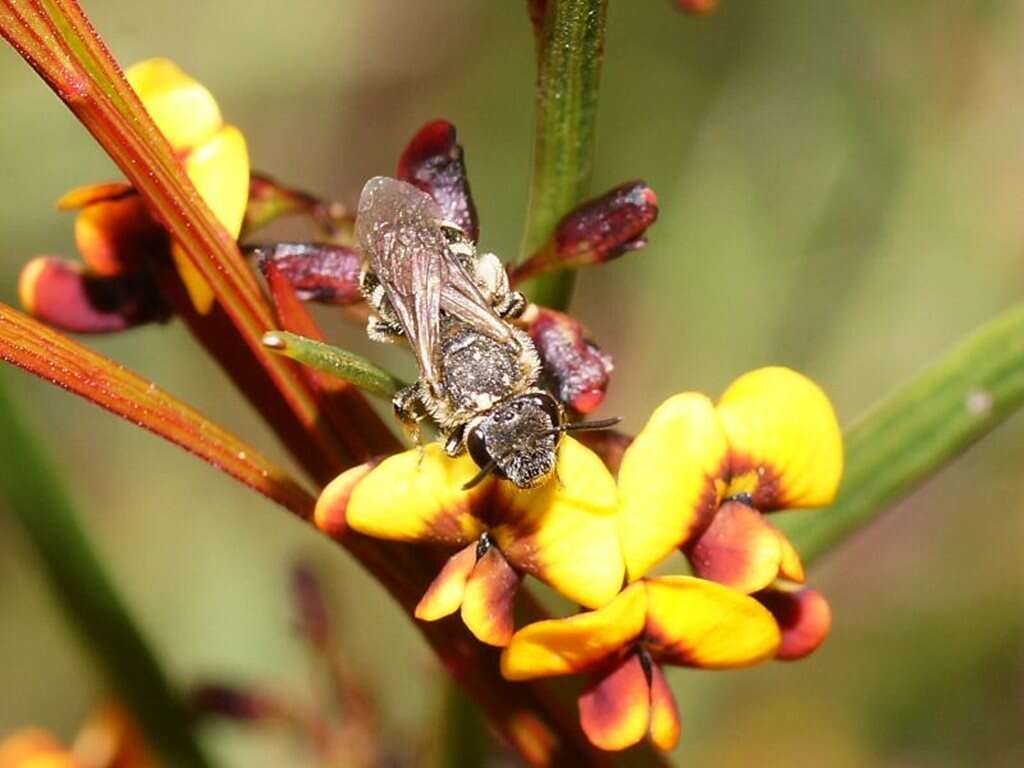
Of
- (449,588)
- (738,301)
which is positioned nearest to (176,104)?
(449,588)

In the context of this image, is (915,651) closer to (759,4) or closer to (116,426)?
(759,4)

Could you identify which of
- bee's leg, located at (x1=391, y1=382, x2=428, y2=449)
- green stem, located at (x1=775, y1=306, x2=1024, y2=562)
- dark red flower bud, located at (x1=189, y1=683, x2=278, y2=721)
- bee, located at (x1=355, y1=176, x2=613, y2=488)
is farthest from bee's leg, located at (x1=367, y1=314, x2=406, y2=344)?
dark red flower bud, located at (x1=189, y1=683, x2=278, y2=721)

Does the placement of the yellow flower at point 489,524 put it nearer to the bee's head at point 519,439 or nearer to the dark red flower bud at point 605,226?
the bee's head at point 519,439

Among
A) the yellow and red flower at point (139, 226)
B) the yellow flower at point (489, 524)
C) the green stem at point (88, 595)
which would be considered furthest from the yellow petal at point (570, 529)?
the green stem at point (88, 595)

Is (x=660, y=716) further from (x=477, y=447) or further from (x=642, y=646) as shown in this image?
(x=477, y=447)

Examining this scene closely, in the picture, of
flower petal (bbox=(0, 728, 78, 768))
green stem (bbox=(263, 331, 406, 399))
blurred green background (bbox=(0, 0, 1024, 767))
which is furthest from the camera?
blurred green background (bbox=(0, 0, 1024, 767))

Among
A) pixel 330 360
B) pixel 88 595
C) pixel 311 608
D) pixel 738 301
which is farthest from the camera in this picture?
pixel 738 301

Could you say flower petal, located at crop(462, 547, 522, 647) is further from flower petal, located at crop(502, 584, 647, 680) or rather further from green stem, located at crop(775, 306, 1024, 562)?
green stem, located at crop(775, 306, 1024, 562)
